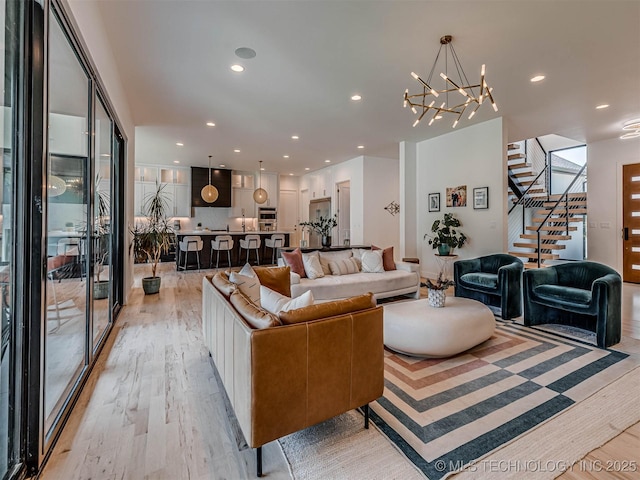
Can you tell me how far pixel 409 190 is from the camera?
6785 mm

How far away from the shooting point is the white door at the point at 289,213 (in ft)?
36.7

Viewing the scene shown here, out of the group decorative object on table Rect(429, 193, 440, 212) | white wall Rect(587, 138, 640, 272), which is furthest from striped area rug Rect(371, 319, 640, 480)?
white wall Rect(587, 138, 640, 272)

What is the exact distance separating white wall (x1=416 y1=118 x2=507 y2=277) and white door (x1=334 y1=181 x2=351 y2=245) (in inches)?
101

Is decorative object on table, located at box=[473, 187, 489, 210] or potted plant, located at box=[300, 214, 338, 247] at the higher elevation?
decorative object on table, located at box=[473, 187, 489, 210]

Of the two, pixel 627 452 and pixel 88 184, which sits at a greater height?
pixel 88 184

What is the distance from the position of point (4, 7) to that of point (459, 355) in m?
3.70

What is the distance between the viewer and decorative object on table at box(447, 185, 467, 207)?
18.9ft

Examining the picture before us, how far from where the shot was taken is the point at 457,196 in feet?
19.3

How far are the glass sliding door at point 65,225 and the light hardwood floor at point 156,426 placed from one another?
0.21 m

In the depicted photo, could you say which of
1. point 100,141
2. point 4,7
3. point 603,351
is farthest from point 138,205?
point 603,351

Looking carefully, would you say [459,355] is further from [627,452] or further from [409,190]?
[409,190]

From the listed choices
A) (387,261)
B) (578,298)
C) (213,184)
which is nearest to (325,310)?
(578,298)

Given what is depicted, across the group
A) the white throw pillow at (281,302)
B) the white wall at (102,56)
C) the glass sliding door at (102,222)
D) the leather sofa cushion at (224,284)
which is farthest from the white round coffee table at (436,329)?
the white wall at (102,56)

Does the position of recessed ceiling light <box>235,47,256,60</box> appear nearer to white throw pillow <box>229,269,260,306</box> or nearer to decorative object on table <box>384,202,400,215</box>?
white throw pillow <box>229,269,260,306</box>
